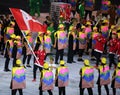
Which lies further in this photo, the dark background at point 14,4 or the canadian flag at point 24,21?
the dark background at point 14,4

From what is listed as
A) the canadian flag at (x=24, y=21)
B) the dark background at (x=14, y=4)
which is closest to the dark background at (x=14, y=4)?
the dark background at (x=14, y=4)

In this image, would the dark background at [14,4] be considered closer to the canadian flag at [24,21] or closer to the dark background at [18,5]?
the dark background at [18,5]

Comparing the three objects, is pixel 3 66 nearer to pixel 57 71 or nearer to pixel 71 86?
pixel 71 86

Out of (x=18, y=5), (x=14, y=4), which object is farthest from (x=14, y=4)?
(x=18, y=5)

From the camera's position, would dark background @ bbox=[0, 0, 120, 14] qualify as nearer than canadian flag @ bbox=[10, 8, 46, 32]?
No

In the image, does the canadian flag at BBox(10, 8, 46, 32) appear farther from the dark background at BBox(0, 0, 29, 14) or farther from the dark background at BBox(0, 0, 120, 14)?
the dark background at BBox(0, 0, 29, 14)

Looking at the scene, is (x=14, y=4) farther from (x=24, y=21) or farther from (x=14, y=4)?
(x=24, y=21)

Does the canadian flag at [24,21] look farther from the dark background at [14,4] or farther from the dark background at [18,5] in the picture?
the dark background at [14,4]

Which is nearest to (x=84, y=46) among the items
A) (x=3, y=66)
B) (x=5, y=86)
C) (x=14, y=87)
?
(x=3, y=66)

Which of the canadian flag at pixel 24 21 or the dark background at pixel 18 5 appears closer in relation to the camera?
the canadian flag at pixel 24 21

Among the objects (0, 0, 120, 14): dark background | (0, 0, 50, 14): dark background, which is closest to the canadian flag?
(0, 0, 120, 14): dark background

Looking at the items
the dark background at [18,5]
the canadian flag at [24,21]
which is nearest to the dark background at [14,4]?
the dark background at [18,5]

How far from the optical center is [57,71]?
58.2ft

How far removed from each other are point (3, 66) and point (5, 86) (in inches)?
133
